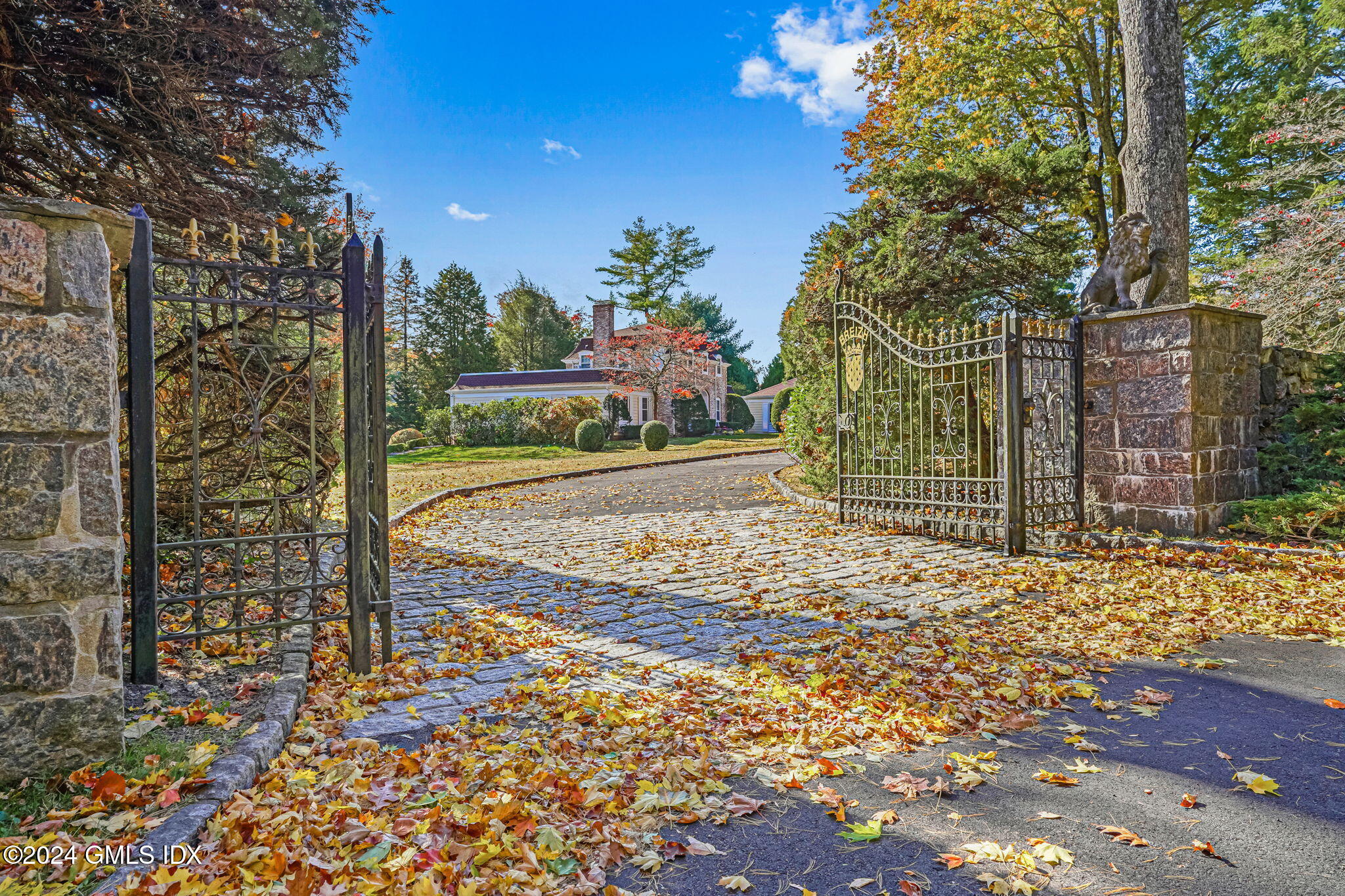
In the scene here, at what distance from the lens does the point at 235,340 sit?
3.58 meters

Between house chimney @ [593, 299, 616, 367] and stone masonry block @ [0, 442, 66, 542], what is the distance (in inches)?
1502

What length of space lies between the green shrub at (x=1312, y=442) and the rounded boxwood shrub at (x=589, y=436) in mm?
22111

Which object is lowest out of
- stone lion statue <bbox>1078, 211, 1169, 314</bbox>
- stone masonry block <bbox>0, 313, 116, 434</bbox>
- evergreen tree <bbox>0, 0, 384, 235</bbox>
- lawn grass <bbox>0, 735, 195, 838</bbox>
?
lawn grass <bbox>0, 735, 195, 838</bbox>

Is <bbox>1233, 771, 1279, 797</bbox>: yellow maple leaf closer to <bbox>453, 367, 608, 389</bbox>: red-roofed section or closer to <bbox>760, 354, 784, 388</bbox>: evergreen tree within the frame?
<bbox>453, 367, 608, 389</bbox>: red-roofed section

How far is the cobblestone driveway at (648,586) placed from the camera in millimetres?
4074

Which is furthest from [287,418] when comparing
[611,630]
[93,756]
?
[93,756]

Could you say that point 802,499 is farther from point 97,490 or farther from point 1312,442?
point 97,490

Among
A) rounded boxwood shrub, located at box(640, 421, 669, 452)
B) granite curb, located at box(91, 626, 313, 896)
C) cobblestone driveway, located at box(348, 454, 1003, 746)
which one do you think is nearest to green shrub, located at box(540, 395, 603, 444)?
rounded boxwood shrub, located at box(640, 421, 669, 452)

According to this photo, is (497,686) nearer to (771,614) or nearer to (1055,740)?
(771,614)

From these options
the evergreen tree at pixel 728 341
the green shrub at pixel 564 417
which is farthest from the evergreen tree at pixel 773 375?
the green shrub at pixel 564 417

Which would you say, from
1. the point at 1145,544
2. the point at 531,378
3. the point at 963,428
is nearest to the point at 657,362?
the point at 531,378

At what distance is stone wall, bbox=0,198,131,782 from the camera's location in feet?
8.12

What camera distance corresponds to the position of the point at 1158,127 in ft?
28.5

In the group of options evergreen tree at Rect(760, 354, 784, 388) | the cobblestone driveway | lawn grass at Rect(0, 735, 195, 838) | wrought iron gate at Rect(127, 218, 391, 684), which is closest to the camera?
lawn grass at Rect(0, 735, 195, 838)
